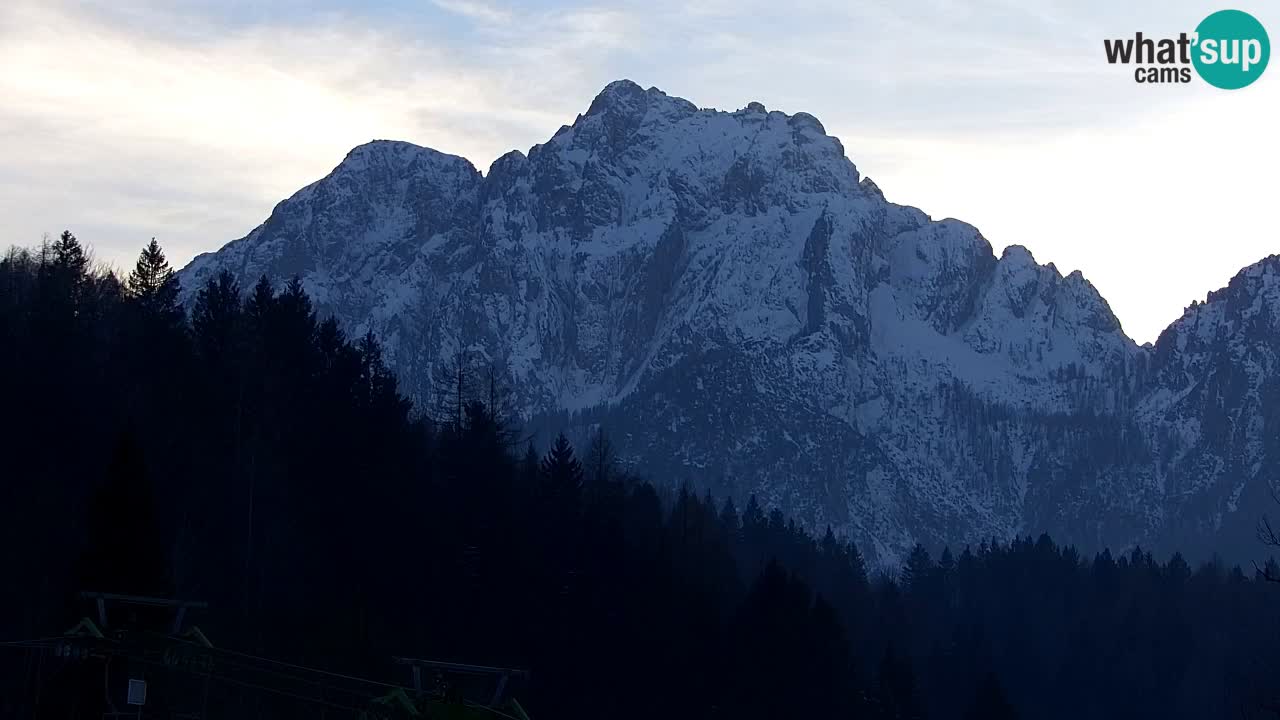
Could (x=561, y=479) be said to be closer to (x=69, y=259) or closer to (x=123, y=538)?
(x=69, y=259)

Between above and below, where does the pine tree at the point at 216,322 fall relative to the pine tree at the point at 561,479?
above

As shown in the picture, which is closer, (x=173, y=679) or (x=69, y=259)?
(x=173, y=679)

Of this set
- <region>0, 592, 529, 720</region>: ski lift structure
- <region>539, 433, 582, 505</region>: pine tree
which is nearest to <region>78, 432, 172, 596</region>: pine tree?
<region>0, 592, 529, 720</region>: ski lift structure

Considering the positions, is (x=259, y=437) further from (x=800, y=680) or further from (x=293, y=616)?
(x=800, y=680)

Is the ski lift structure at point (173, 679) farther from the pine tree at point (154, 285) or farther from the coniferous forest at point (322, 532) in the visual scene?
the pine tree at point (154, 285)

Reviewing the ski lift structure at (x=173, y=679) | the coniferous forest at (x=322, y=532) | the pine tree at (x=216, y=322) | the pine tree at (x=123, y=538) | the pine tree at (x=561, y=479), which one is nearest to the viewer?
the ski lift structure at (x=173, y=679)

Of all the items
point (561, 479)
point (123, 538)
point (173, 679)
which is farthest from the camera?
point (561, 479)

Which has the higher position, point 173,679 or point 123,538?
point 123,538

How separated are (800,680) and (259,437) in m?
35.7

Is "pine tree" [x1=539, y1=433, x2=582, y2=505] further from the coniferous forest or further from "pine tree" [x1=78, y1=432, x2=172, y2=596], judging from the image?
"pine tree" [x1=78, y1=432, x2=172, y2=596]

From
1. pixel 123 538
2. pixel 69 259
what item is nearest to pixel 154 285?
pixel 69 259

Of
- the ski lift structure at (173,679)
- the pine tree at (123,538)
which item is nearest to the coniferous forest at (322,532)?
the pine tree at (123,538)

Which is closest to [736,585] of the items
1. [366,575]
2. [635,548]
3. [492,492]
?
[635,548]

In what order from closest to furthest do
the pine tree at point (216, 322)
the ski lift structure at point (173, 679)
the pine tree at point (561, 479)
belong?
the ski lift structure at point (173, 679)
the pine tree at point (216, 322)
the pine tree at point (561, 479)
